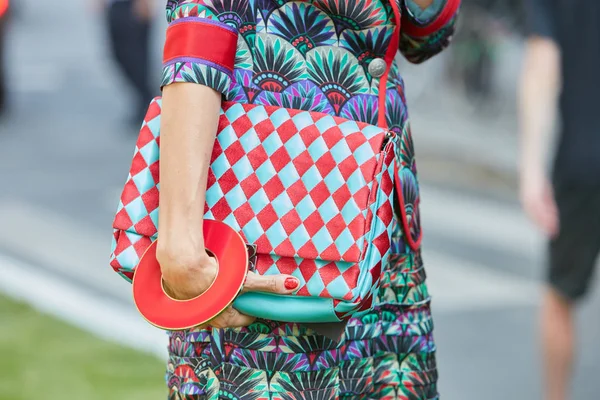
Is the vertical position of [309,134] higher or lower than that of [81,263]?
lower

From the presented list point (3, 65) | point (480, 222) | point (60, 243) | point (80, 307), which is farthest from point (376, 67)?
point (3, 65)

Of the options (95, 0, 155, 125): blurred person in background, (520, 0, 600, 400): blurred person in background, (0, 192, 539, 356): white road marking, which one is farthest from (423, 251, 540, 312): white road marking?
(95, 0, 155, 125): blurred person in background

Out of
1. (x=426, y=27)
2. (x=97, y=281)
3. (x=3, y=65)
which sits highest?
(x=3, y=65)

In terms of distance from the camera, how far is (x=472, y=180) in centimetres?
861

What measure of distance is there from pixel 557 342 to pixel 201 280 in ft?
7.00

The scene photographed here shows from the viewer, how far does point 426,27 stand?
2117 millimetres

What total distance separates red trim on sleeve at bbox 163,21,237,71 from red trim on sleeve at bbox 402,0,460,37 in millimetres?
431

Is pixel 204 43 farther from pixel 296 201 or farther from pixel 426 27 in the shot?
pixel 426 27

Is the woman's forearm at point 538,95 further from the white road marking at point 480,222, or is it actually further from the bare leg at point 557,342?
the white road marking at point 480,222

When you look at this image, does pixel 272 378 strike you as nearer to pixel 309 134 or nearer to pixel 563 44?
pixel 309 134

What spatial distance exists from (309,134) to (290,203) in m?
0.13

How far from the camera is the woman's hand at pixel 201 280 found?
1.79 metres

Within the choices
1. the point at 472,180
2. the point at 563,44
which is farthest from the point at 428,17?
the point at 472,180

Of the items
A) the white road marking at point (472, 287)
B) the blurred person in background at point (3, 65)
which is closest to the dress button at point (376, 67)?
the white road marking at point (472, 287)
